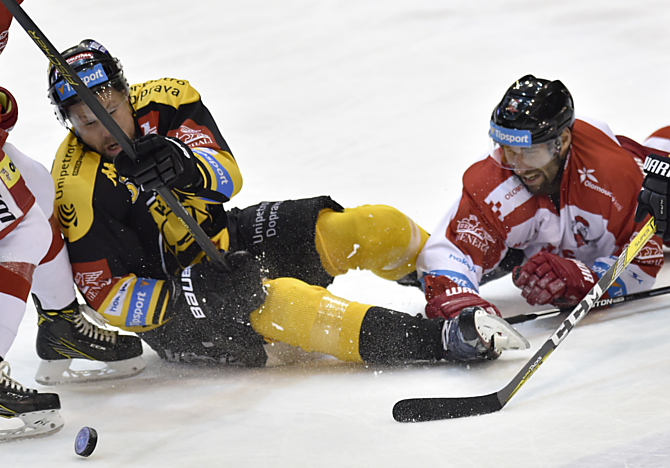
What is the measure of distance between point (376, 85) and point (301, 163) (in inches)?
52.9

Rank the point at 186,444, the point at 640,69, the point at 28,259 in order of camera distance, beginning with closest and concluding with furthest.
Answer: the point at 186,444 → the point at 28,259 → the point at 640,69

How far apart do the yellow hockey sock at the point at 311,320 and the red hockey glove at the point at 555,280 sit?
66 cm

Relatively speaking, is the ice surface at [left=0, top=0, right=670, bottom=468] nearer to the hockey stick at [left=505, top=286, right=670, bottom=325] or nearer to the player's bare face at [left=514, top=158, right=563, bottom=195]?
the hockey stick at [left=505, top=286, right=670, bottom=325]

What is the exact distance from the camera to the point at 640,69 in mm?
5531

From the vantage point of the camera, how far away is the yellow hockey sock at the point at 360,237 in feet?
8.86

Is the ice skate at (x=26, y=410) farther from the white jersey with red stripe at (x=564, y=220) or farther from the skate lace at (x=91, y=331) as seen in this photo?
the white jersey with red stripe at (x=564, y=220)

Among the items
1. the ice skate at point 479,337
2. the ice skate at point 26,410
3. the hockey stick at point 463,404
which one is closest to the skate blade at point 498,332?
the ice skate at point 479,337

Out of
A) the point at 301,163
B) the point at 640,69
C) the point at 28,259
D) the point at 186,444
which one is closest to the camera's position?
the point at 186,444

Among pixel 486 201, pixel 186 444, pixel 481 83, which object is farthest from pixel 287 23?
pixel 186 444

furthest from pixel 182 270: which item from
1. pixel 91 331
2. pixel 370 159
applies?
pixel 370 159

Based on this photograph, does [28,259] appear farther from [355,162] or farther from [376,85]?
[376,85]

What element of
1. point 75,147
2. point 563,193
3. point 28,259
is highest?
point 75,147

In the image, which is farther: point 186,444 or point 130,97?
point 130,97

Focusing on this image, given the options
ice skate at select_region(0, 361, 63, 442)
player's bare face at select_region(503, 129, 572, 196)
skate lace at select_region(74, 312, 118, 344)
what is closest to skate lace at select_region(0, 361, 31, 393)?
ice skate at select_region(0, 361, 63, 442)
